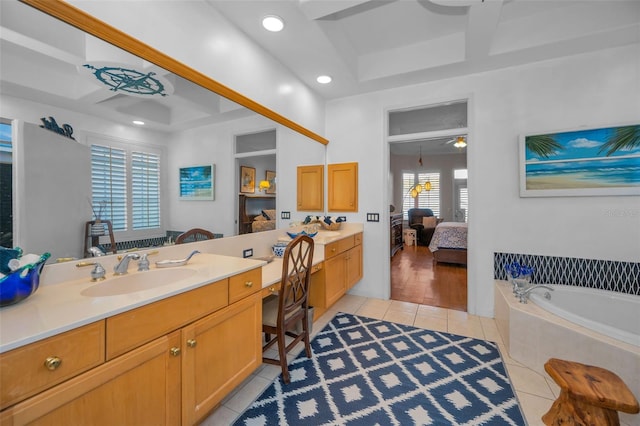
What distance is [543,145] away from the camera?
104 inches

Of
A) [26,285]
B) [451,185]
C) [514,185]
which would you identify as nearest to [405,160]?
[451,185]

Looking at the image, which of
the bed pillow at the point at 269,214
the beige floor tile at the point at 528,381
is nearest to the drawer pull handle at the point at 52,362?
the bed pillow at the point at 269,214

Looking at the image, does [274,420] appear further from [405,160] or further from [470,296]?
[405,160]

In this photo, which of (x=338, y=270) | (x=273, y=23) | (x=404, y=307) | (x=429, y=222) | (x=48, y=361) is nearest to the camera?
(x=48, y=361)

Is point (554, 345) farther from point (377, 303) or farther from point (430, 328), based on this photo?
point (377, 303)

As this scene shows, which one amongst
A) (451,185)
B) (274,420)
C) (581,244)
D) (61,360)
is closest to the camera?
(61,360)

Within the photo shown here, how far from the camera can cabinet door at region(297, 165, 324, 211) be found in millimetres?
3262

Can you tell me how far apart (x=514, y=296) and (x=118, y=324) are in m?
2.90

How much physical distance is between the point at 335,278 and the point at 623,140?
294 centimetres

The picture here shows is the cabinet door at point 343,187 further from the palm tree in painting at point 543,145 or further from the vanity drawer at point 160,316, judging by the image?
the vanity drawer at point 160,316

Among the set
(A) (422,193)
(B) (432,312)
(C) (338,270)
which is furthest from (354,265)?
(A) (422,193)

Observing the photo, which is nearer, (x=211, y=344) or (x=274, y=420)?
(x=211, y=344)

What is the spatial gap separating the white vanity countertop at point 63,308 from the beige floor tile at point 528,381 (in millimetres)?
2108

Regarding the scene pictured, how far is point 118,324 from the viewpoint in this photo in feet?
3.22
